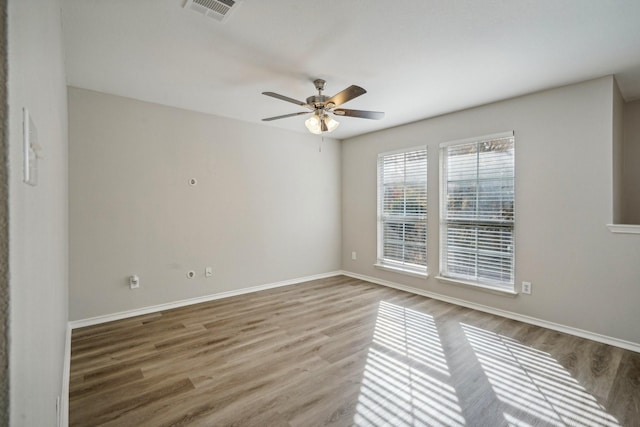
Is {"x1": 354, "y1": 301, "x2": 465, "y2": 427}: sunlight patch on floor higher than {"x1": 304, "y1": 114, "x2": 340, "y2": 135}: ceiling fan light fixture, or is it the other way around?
{"x1": 304, "y1": 114, "x2": 340, "y2": 135}: ceiling fan light fixture

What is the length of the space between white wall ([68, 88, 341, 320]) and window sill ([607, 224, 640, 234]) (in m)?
3.92

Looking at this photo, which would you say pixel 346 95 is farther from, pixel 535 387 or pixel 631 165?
pixel 631 165

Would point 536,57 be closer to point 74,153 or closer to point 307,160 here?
point 307,160

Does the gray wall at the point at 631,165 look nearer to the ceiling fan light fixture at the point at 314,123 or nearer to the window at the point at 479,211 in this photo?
the window at the point at 479,211

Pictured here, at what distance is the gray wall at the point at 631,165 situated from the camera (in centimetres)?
350

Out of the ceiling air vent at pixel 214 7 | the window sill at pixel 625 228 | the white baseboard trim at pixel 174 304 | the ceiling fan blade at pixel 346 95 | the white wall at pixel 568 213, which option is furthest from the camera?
the white baseboard trim at pixel 174 304

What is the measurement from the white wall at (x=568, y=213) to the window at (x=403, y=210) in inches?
32.2

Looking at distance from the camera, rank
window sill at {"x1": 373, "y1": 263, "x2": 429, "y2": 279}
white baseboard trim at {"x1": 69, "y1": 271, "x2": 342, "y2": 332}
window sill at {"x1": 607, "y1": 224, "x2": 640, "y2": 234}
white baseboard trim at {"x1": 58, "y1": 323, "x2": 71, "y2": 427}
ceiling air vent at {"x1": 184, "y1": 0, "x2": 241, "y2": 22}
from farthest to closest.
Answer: window sill at {"x1": 373, "y1": 263, "x2": 429, "y2": 279} < white baseboard trim at {"x1": 69, "y1": 271, "x2": 342, "y2": 332} < window sill at {"x1": 607, "y1": 224, "x2": 640, "y2": 234} < ceiling air vent at {"x1": 184, "y1": 0, "x2": 241, "y2": 22} < white baseboard trim at {"x1": 58, "y1": 323, "x2": 71, "y2": 427}

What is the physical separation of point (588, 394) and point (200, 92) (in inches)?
176

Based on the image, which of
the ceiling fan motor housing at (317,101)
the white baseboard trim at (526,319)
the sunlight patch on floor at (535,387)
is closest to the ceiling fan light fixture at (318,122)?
the ceiling fan motor housing at (317,101)

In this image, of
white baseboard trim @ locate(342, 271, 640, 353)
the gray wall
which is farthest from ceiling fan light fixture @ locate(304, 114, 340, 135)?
the gray wall

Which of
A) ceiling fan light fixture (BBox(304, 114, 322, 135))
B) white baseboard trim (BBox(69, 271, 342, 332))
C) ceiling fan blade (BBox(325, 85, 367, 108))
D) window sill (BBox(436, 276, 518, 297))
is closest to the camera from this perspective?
ceiling fan blade (BBox(325, 85, 367, 108))

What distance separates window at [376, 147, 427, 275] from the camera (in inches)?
183

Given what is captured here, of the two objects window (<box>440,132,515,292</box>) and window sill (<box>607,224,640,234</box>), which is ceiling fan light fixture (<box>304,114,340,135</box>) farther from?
window sill (<box>607,224,640,234</box>)
